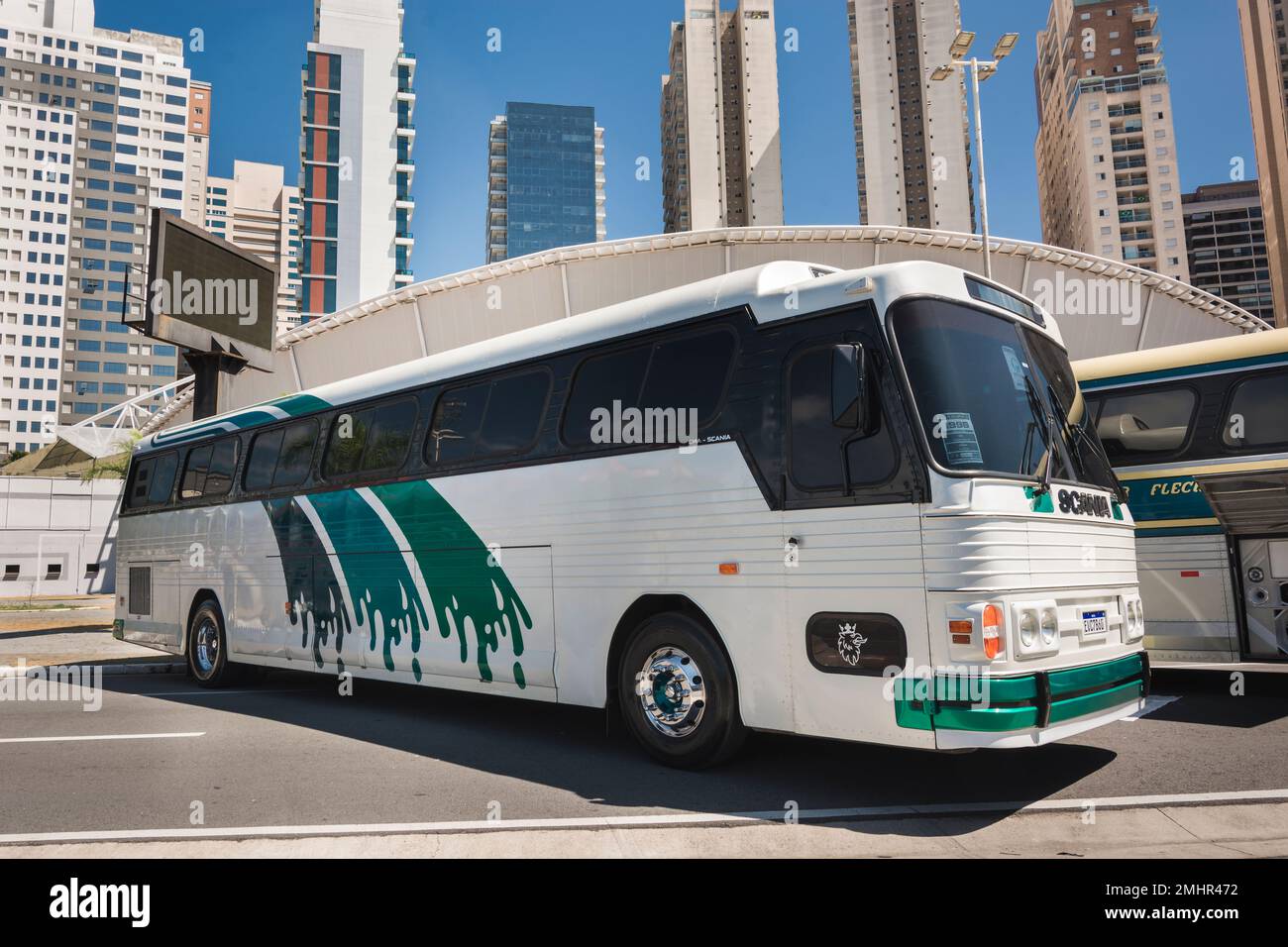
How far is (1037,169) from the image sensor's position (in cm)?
14325

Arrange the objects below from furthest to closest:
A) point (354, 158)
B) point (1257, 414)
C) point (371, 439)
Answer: point (354, 158), point (371, 439), point (1257, 414)

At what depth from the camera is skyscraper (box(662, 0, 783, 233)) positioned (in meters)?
121

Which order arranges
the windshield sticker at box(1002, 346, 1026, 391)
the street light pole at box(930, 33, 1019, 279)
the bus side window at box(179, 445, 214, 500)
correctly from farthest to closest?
the street light pole at box(930, 33, 1019, 279) → the bus side window at box(179, 445, 214, 500) → the windshield sticker at box(1002, 346, 1026, 391)

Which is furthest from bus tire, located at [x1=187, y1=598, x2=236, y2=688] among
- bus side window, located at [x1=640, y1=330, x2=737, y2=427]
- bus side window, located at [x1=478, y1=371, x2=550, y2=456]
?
bus side window, located at [x1=640, y1=330, x2=737, y2=427]

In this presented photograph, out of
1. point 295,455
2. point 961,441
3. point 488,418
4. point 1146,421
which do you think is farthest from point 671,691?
point 1146,421

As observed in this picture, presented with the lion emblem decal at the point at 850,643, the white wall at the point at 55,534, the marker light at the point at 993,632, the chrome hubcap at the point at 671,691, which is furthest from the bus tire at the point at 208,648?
the white wall at the point at 55,534

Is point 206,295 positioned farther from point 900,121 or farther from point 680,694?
point 900,121

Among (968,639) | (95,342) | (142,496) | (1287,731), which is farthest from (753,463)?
(95,342)

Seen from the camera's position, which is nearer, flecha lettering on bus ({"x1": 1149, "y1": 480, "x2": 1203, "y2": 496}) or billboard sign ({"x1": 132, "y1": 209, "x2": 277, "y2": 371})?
flecha lettering on bus ({"x1": 1149, "y1": 480, "x2": 1203, "y2": 496})

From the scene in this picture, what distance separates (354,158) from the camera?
11050cm

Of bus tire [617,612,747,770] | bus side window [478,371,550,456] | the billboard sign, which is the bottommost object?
bus tire [617,612,747,770]

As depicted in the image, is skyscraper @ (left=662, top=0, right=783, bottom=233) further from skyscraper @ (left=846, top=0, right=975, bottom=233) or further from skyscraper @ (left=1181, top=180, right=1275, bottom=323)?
skyscraper @ (left=1181, top=180, right=1275, bottom=323)

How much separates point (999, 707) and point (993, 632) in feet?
1.30
